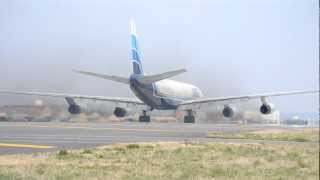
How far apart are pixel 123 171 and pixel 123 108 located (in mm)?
51103

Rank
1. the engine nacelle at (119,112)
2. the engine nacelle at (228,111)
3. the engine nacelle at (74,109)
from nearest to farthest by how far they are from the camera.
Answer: the engine nacelle at (228,111)
the engine nacelle at (74,109)
the engine nacelle at (119,112)

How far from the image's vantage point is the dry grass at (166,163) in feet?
49.1

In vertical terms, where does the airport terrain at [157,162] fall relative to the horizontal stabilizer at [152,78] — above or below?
below

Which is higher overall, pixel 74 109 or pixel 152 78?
pixel 152 78

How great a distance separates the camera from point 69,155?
1948 centimetres

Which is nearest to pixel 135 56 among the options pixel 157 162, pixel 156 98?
pixel 156 98

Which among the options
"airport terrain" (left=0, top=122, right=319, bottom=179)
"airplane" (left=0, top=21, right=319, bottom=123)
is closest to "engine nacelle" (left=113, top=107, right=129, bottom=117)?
"airplane" (left=0, top=21, right=319, bottom=123)

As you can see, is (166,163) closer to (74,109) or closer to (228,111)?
(228,111)

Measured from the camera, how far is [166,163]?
692 inches

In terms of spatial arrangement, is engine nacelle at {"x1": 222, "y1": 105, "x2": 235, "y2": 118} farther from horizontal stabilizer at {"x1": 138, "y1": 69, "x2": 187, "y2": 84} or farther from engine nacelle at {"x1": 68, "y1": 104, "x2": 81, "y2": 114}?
engine nacelle at {"x1": 68, "y1": 104, "x2": 81, "y2": 114}

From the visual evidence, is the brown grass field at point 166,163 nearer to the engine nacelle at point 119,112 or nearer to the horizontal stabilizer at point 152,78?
the horizontal stabilizer at point 152,78

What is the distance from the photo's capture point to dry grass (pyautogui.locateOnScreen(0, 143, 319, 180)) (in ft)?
49.1

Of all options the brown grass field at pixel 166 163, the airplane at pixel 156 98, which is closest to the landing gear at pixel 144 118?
the airplane at pixel 156 98

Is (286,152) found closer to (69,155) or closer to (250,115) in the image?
(69,155)
